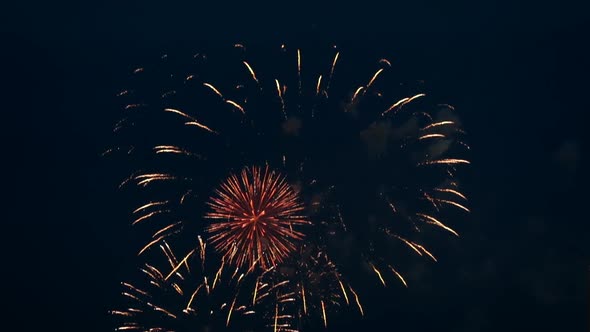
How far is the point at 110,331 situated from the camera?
1948 inches

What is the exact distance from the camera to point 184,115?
849 inches

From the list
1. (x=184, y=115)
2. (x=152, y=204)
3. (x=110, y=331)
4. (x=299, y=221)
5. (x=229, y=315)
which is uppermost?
(x=184, y=115)

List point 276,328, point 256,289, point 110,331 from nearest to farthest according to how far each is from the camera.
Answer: point 256,289
point 276,328
point 110,331

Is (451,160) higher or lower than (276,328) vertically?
higher

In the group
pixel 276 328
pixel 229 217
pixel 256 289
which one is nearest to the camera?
pixel 229 217

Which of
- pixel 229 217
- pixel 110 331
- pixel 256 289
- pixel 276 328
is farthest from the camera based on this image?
pixel 110 331

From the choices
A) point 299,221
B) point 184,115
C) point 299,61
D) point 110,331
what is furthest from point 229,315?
point 110,331

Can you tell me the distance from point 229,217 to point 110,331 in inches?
1353

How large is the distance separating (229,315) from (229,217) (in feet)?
13.7

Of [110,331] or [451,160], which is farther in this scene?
[110,331]

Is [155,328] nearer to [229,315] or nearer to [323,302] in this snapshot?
[229,315]

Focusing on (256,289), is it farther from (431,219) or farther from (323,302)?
(431,219)

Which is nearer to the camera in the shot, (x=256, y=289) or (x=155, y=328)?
(x=256, y=289)

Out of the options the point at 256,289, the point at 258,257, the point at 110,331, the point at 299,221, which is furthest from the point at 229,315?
the point at 110,331
